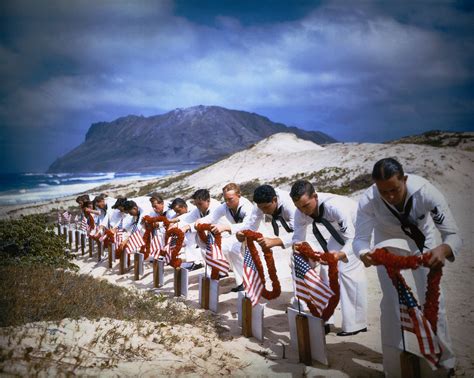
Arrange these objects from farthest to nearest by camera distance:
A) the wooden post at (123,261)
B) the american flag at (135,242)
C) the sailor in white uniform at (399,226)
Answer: the wooden post at (123,261), the american flag at (135,242), the sailor in white uniform at (399,226)

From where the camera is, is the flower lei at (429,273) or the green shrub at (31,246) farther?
the green shrub at (31,246)

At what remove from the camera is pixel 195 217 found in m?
8.73

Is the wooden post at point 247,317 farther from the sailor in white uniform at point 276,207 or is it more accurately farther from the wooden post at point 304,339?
the wooden post at point 304,339

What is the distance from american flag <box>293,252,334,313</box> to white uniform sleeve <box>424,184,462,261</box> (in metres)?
1.39

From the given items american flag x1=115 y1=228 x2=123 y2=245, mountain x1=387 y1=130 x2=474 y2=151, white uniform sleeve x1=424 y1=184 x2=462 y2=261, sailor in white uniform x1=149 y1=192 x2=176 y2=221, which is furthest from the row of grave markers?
mountain x1=387 y1=130 x2=474 y2=151

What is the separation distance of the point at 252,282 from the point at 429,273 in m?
2.67

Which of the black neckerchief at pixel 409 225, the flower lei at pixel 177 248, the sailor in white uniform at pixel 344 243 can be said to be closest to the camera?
the black neckerchief at pixel 409 225

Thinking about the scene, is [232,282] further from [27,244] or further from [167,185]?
[167,185]

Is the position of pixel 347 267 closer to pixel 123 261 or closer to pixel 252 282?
pixel 252 282

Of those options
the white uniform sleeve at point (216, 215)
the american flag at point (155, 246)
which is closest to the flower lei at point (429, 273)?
the white uniform sleeve at point (216, 215)

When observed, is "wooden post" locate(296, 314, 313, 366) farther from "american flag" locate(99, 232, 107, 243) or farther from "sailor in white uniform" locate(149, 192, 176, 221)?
"american flag" locate(99, 232, 107, 243)

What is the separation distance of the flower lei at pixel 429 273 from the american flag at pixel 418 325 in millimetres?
60

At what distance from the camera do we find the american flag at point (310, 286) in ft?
13.9

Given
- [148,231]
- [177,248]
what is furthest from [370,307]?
[148,231]
